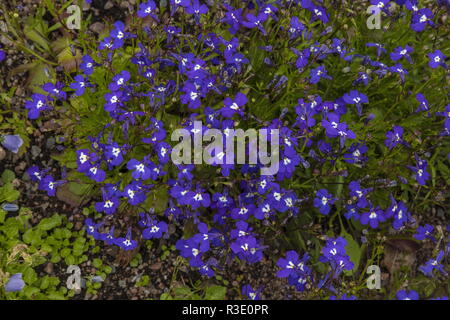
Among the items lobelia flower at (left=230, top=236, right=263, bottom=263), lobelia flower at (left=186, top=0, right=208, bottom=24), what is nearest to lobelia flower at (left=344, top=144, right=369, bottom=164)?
lobelia flower at (left=230, top=236, right=263, bottom=263)

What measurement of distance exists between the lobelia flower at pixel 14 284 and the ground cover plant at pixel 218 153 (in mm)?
14

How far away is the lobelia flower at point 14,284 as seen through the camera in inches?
128

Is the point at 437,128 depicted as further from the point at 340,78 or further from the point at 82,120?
the point at 82,120

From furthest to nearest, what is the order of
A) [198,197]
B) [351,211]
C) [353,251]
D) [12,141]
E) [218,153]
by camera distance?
1. [353,251]
2. [12,141]
3. [351,211]
4. [198,197]
5. [218,153]

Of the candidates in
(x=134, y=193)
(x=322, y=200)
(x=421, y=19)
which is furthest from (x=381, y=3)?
(x=134, y=193)

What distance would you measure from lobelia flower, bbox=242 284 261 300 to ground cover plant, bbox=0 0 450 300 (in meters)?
0.03

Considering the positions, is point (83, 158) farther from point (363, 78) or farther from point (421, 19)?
point (421, 19)

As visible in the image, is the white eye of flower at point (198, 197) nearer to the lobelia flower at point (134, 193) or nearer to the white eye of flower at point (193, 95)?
the lobelia flower at point (134, 193)

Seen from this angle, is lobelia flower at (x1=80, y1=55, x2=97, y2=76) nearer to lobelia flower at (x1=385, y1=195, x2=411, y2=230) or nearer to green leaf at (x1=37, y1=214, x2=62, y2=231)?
green leaf at (x1=37, y1=214, x2=62, y2=231)

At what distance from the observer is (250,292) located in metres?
3.70

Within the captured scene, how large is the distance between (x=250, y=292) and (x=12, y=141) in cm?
247

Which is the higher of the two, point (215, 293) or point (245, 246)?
point (245, 246)

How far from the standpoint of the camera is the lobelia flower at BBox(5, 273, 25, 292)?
10.6 feet

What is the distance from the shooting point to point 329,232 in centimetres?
405
